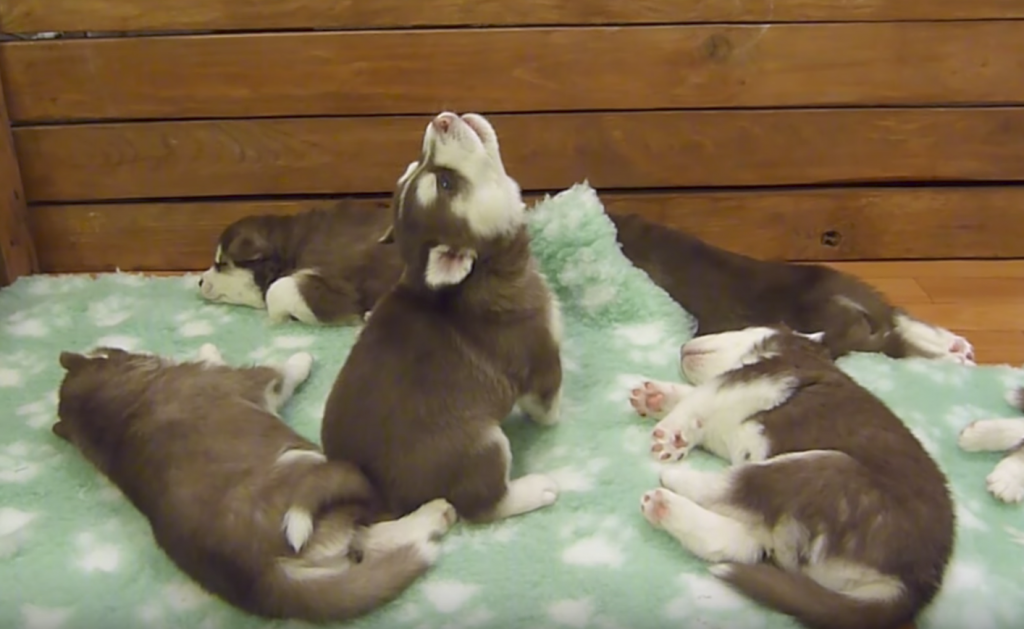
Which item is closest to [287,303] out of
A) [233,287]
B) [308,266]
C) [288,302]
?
[288,302]

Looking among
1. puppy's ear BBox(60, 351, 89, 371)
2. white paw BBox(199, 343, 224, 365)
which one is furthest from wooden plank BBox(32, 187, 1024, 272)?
puppy's ear BBox(60, 351, 89, 371)

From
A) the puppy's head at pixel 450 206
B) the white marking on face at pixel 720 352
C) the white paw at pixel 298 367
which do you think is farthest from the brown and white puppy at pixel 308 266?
the white marking on face at pixel 720 352

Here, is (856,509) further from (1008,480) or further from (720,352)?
(720,352)

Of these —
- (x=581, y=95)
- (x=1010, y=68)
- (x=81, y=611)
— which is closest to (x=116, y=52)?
(x=581, y=95)

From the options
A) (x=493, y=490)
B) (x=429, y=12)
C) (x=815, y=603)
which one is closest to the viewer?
(x=815, y=603)

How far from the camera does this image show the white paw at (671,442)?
1.95 m

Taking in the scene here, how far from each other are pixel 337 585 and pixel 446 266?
0.57m

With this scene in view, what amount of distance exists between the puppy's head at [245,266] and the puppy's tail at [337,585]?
1.18m

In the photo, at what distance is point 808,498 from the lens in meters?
1.60

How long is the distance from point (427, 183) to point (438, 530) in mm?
617

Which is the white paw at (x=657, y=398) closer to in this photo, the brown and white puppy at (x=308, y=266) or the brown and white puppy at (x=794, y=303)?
the brown and white puppy at (x=794, y=303)

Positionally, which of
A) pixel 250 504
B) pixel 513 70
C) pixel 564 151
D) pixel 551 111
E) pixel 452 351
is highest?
pixel 513 70

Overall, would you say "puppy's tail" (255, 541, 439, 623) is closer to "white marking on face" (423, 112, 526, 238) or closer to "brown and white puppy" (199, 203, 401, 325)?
"white marking on face" (423, 112, 526, 238)

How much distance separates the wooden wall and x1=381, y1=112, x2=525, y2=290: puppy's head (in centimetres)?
106
